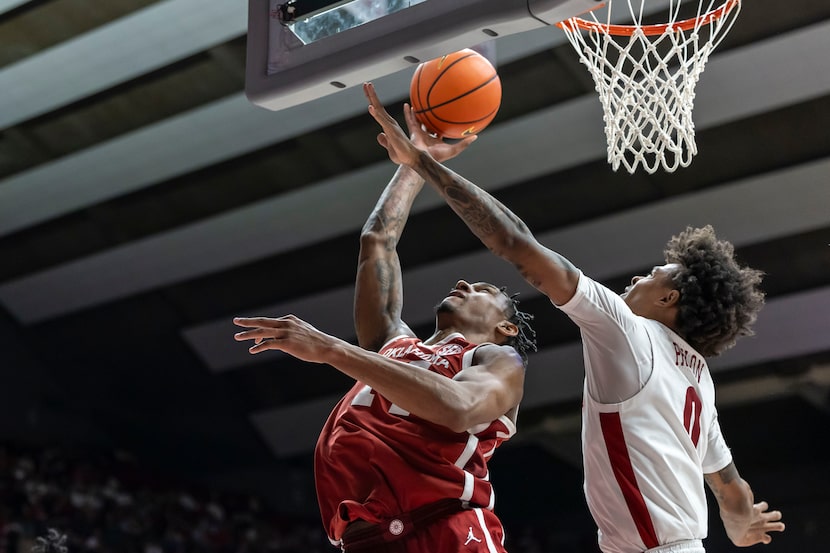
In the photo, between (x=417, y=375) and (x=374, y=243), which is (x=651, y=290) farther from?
(x=374, y=243)

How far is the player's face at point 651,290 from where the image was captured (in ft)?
9.93

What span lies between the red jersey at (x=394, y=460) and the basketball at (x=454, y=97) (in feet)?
3.05

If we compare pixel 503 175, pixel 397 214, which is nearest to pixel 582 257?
pixel 503 175

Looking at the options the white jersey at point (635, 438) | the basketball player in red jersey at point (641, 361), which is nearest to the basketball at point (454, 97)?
the basketball player in red jersey at point (641, 361)

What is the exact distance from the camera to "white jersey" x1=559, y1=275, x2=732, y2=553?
2.72 meters

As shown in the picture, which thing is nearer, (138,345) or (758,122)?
(758,122)

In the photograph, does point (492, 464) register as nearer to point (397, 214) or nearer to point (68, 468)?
point (68, 468)

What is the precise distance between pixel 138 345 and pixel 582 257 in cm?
526

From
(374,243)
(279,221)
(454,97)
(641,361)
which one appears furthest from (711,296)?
(279,221)

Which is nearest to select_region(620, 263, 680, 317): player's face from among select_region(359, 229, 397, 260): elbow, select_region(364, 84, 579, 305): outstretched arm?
select_region(364, 84, 579, 305): outstretched arm

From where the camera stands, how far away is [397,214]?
3.83 m

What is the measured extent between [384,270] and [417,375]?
1166 millimetres

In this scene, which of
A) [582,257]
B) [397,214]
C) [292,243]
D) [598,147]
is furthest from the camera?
[292,243]

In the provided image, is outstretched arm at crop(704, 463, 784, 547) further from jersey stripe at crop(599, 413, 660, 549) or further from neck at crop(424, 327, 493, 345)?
neck at crop(424, 327, 493, 345)
